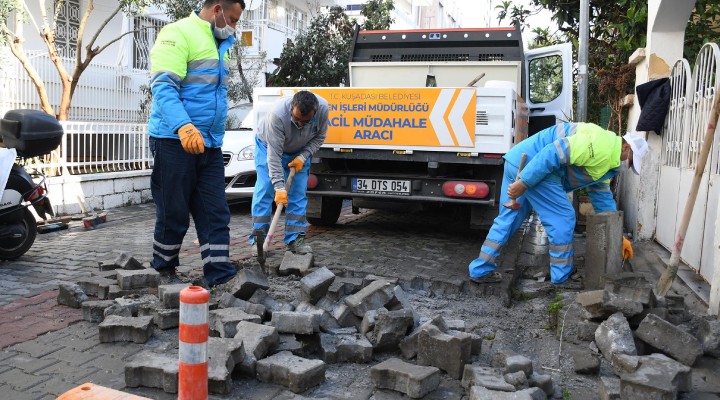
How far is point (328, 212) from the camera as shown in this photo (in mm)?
7719

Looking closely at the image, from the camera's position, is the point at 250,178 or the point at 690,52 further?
the point at 690,52

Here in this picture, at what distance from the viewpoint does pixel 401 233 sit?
7.57m

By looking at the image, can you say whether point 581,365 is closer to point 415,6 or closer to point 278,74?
point 278,74

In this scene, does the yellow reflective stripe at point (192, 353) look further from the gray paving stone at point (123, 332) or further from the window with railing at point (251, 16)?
the window with railing at point (251, 16)

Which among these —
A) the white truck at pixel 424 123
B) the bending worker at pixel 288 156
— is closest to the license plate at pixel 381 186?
the white truck at pixel 424 123

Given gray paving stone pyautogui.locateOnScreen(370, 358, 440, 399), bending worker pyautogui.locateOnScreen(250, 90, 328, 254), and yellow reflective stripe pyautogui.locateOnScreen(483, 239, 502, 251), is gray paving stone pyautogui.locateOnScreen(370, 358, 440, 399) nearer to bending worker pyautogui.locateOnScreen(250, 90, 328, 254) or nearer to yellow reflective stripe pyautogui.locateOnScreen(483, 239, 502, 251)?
yellow reflective stripe pyautogui.locateOnScreen(483, 239, 502, 251)

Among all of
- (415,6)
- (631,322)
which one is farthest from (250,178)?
(415,6)

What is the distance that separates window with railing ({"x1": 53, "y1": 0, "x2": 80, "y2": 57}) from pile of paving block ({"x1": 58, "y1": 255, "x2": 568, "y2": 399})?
1082 cm

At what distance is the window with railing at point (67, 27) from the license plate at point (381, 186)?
32.1 feet

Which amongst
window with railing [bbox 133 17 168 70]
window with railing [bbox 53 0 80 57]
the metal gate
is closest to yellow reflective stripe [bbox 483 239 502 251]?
the metal gate

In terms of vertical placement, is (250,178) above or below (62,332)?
above

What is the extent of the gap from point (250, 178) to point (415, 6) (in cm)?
3703

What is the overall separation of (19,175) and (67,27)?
9636 millimetres

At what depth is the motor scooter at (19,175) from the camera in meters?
5.61
